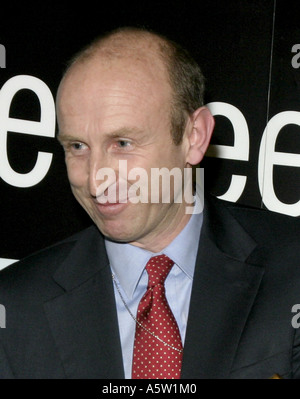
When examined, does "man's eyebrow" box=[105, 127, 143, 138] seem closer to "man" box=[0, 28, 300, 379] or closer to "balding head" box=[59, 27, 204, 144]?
"man" box=[0, 28, 300, 379]

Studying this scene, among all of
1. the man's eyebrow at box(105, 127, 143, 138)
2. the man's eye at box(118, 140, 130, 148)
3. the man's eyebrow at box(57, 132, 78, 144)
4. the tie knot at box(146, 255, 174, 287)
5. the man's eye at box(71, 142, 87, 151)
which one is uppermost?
the man's eyebrow at box(105, 127, 143, 138)

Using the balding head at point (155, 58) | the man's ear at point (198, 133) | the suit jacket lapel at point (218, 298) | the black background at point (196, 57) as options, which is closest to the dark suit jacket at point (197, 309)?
the suit jacket lapel at point (218, 298)

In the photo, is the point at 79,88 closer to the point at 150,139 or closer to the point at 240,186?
the point at 150,139

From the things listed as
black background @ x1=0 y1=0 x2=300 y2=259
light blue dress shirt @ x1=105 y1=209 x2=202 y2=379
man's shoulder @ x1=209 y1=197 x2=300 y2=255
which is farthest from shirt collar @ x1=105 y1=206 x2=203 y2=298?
black background @ x1=0 y1=0 x2=300 y2=259

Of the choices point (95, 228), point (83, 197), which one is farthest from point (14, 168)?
point (83, 197)

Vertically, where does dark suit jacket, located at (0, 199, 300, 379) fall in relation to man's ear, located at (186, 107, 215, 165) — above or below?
below

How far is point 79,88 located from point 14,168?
2.11ft

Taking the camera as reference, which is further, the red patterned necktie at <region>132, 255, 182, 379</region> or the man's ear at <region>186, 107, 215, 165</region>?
the man's ear at <region>186, 107, 215, 165</region>

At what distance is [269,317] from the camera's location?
161 centimetres

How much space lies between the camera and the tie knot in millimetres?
1673

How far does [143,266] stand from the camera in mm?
1700

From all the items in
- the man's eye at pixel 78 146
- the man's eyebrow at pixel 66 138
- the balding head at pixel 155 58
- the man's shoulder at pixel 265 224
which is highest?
the balding head at pixel 155 58

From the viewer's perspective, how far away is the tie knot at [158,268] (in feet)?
5.49

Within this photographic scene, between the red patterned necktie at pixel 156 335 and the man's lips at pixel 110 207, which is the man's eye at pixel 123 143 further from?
the red patterned necktie at pixel 156 335
